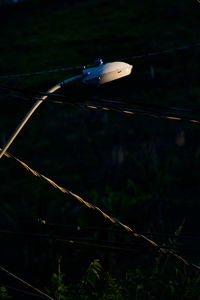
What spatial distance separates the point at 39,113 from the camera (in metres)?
18.9

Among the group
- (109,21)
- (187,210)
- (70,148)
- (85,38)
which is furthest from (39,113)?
(187,210)

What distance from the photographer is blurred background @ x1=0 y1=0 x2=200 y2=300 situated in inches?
414

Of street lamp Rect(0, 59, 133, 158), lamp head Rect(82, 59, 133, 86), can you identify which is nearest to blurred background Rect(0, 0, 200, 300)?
street lamp Rect(0, 59, 133, 158)

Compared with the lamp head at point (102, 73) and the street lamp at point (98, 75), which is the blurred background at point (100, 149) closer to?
the street lamp at point (98, 75)

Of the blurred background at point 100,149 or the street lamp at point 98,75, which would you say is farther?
the blurred background at point 100,149

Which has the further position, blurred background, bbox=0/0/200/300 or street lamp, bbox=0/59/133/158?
blurred background, bbox=0/0/200/300

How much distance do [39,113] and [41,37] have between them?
172 inches

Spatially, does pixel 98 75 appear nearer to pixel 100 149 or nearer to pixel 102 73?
pixel 102 73

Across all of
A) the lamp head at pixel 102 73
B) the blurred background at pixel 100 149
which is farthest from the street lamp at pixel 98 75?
the blurred background at pixel 100 149

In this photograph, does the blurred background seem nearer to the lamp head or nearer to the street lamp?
the street lamp

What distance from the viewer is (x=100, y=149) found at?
54.0 ft

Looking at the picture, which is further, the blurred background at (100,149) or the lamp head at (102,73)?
the blurred background at (100,149)

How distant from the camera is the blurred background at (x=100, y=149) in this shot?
10.5m

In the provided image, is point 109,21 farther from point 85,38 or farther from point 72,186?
point 72,186
